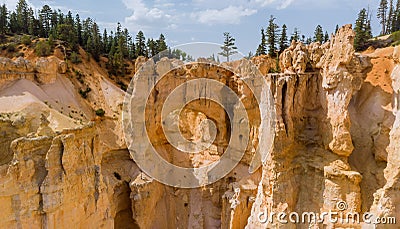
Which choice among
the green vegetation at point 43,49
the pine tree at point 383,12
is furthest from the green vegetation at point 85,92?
the pine tree at point 383,12

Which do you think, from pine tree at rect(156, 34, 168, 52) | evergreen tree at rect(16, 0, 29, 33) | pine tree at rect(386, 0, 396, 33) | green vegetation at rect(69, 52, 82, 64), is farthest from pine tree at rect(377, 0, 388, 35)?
evergreen tree at rect(16, 0, 29, 33)

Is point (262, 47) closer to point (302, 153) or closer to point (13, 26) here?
point (302, 153)

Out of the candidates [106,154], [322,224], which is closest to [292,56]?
[322,224]

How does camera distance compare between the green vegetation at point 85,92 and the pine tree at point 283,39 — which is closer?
the green vegetation at point 85,92

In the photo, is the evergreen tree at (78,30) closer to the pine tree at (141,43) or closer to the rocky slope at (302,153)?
the pine tree at (141,43)

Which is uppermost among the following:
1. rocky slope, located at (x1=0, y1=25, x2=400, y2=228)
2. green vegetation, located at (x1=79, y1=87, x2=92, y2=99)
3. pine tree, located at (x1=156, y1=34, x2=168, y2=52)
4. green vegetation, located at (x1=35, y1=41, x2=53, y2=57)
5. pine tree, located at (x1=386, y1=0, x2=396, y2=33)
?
pine tree, located at (x1=386, y1=0, x2=396, y2=33)

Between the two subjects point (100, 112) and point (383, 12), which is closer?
point (100, 112)

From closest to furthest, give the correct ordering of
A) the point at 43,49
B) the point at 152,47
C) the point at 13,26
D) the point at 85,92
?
the point at 85,92 < the point at 43,49 < the point at 152,47 < the point at 13,26

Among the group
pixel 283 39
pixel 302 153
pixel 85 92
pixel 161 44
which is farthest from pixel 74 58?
pixel 302 153

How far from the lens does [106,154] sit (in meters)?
21.8

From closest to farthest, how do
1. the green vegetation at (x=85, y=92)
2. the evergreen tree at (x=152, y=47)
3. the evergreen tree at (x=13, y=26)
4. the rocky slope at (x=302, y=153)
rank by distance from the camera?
the rocky slope at (x=302, y=153), the green vegetation at (x=85, y=92), the evergreen tree at (x=152, y=47), the evergreen tree at (x=13, y=26)

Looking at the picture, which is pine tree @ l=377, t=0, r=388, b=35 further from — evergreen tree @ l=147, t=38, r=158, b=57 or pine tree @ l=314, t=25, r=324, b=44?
evergreen tree @ l=147, t=38, r=158, b=57

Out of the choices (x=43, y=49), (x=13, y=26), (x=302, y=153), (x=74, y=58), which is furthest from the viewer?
(x=13, y=26)

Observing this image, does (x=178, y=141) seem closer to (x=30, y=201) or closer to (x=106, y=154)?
(x=106, y=154)
